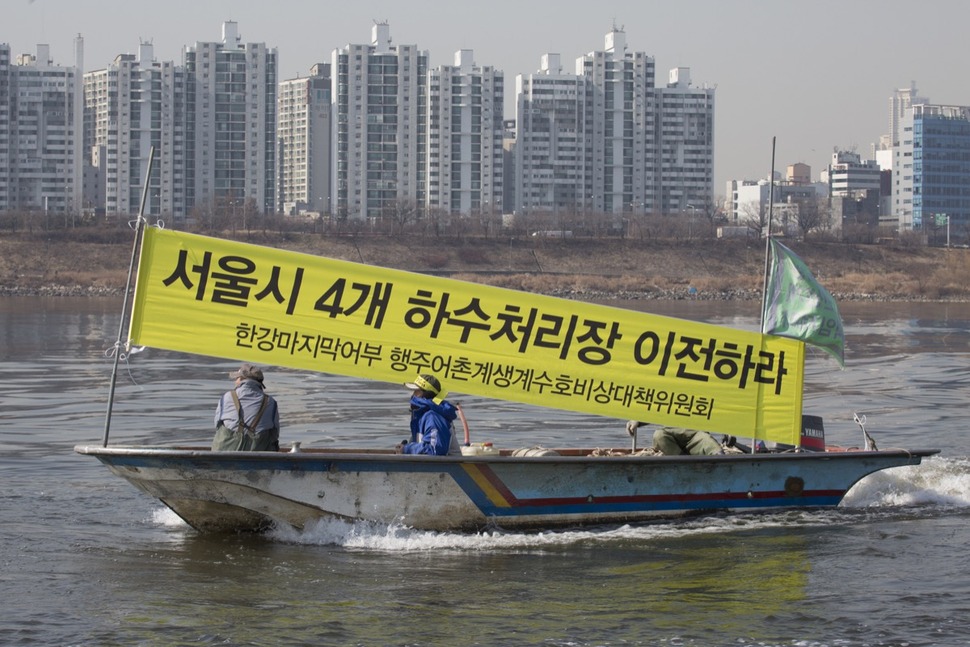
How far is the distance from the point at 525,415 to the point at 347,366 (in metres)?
11.4

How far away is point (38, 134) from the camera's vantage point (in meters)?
151

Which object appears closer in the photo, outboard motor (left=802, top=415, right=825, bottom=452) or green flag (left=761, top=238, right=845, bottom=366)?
green flag (left=761, top=238, right=845, bottom=366)

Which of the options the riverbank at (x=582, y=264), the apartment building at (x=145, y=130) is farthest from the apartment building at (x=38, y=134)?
the riverbank at (x=582, y=264)

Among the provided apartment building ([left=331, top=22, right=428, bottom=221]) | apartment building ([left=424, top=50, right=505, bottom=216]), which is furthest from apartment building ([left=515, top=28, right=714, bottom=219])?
apartment building ([left=331, top=22, right=428, bottom=221])

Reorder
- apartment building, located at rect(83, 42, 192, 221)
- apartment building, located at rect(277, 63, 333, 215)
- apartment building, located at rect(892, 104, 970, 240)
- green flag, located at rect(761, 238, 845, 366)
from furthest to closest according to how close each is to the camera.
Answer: apartment building, located at rect(892, 104, 970, 240) → apartment building, located at rect(277, 63, 333, 215) → apartment building, located at rect(83, 42, 192, 221) → green flag, located at rect(761, 238, 845, 366)

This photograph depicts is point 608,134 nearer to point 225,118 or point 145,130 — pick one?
point 225,118

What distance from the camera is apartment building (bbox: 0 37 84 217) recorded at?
150250 mm

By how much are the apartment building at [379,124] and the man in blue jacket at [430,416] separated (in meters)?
143

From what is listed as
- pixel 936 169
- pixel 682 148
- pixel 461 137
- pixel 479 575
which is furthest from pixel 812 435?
pixel 936 169

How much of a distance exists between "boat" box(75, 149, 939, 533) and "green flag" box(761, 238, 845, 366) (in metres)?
0.02

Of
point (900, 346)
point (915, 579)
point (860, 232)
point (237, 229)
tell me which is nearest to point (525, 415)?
point (915, 579)

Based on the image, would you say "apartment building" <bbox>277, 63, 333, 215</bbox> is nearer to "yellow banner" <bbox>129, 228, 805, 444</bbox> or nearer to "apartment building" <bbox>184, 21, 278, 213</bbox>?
"apartment building" <bbox>184, 21, 278, 213</bbox>

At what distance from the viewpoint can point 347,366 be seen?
42.4ft

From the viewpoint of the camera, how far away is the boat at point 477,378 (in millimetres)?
12578
